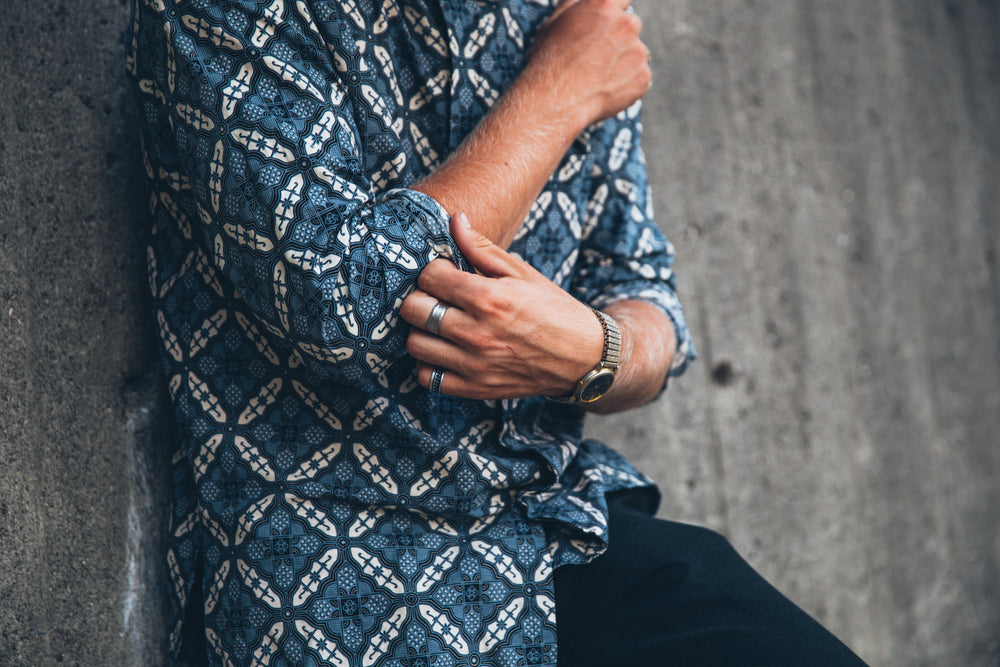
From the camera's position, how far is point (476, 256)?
0.98 meters

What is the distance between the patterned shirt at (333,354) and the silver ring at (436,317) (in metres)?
0.04

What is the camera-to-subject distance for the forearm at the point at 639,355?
119 centimetres

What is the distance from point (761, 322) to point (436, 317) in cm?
172

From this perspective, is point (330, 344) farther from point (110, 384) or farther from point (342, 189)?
point (110, 384)

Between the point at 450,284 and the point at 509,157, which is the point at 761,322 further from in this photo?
the point at 450,284

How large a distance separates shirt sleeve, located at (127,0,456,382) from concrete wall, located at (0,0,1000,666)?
401mm

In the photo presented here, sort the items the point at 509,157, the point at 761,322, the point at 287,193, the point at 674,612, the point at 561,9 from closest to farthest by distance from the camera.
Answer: the point at 287,193 → the point at 509,157 → the point at 674,612 → the point at 561,9 → the point at 761,322

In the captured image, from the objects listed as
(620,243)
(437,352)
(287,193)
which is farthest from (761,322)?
(287,193)

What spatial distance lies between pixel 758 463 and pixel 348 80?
1866 mm

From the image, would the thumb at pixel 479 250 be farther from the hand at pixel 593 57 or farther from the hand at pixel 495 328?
the hand at pixel 593 57

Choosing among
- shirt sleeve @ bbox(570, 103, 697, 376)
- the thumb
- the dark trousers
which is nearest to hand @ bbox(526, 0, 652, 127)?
shirt sleeve @ bbox(570, 103, 697, 376)

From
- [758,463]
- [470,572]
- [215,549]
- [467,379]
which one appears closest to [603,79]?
[467,379]

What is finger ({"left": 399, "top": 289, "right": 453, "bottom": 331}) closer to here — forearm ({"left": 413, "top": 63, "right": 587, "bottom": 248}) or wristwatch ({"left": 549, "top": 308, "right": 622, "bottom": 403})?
forearm ({"left": 413, "top": 63, "right": 587, "bottom": 248})

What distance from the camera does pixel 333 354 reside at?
93 centimetres
